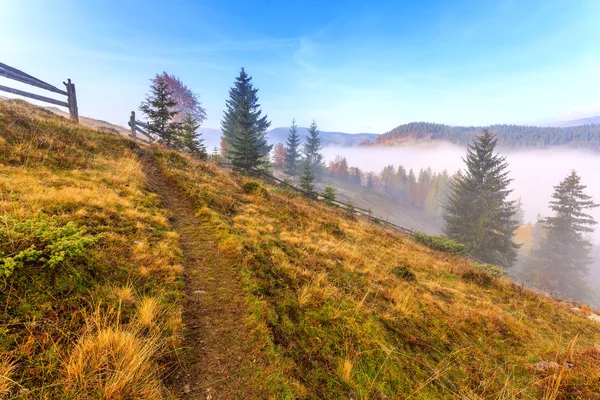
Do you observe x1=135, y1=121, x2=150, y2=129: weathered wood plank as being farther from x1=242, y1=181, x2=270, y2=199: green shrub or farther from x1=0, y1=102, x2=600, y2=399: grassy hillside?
x1=242, y1=181, x2=270, y2=199: green shrub

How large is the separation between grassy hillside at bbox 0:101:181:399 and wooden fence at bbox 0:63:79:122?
779cm

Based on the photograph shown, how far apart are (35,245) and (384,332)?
207 inches

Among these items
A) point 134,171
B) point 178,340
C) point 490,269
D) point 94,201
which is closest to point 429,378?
point 178,340

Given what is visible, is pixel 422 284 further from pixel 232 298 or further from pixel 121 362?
pixel 121 362

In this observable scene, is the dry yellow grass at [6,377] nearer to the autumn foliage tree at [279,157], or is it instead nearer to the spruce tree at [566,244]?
the spruce tree at [566,244]

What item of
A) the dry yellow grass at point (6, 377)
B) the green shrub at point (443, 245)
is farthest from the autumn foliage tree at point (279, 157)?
the dry yellow grass at point (6, 377)

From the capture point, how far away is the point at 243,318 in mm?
3572

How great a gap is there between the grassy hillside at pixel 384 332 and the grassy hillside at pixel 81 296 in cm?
144

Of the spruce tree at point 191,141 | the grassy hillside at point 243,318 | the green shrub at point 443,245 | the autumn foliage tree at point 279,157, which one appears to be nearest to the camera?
the grassy hillside at point 243,318

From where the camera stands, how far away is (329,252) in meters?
7.39

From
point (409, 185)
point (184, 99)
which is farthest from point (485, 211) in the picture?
point (409, 185)

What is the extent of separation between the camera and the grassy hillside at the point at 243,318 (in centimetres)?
224

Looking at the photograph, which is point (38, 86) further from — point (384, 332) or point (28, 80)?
point (384, 332)

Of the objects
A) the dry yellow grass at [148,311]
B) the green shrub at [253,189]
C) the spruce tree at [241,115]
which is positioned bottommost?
the dry yellow grass at [148,311]
